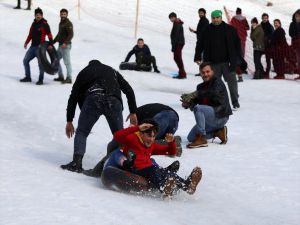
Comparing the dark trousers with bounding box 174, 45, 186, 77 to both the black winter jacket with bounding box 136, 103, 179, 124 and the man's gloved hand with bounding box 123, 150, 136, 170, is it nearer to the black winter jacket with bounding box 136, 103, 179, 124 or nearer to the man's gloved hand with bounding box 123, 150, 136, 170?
the black winter jacket with bounding box 136, 103, 179, 124

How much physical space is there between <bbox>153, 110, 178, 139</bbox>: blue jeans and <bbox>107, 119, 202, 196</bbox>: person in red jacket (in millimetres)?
1569

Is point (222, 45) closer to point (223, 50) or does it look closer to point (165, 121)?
point (223, 50)

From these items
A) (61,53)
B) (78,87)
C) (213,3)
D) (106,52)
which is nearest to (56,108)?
(61,53)

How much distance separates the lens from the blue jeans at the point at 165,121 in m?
7.59

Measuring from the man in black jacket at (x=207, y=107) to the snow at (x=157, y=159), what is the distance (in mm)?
201

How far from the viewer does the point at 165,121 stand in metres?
7.63

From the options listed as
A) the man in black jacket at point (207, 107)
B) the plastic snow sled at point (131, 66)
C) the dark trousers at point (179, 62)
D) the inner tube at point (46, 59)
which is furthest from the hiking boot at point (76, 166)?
the plastic snow sled at point (131, 66)

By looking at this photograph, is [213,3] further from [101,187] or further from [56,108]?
[101,187]

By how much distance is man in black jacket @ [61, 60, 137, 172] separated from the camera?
6.54m

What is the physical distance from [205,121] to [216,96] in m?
0.34

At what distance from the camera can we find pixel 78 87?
6.61 meters

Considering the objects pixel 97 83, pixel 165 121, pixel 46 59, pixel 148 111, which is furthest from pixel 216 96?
pixel 46 59

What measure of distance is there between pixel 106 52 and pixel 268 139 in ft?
32.6

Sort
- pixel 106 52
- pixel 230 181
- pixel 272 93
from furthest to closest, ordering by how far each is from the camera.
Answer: pixel 106 52
pixel 272 93
pixel 230 181
